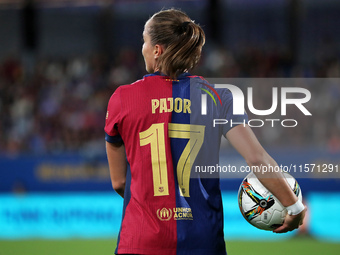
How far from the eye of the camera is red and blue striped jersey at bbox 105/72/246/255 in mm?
2240

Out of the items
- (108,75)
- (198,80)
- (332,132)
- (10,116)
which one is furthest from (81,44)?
(198,80)

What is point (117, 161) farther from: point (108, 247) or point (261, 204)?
point (108, 247)

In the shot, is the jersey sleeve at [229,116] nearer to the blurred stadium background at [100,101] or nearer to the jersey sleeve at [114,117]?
the jersey sleeve at [114,117]

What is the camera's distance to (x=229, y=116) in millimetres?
2277

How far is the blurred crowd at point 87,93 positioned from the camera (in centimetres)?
1158

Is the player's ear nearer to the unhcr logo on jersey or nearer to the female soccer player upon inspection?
the female soccer player

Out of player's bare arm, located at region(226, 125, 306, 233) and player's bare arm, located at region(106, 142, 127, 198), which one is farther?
player's bare arm, located at region(106, 142, 127, 198)

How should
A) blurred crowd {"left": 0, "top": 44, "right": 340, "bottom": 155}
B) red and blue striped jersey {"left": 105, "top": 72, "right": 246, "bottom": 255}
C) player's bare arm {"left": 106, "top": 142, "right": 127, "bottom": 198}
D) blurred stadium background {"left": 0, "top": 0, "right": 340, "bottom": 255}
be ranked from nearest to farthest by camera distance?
red and blue striped jersey {"left": 105, "top": 72, "right": 246, "bottom": 255} < player's bare arm {"left": 106, "top": 142, "right": 127, "bottom": 198} < blurred stadium background {"left": 0, "top": 0, "right": 340, "bottom": 255} < blurred crowd {"left": 0, "top": 44, "right": 340, "bottom": 155}

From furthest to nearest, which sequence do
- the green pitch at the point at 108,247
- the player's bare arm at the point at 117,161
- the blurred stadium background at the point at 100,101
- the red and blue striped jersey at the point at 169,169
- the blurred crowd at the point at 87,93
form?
the blurred crowd at the point at 87,93 → the blurred stadium background at the point at 100,101 → the green pitch at the point at 108,247 → the player's bare arm at the point at 117,161 → the red and blue striped jersey at the point at 169,169

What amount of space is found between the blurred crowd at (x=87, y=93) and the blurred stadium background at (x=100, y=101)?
0.03 m

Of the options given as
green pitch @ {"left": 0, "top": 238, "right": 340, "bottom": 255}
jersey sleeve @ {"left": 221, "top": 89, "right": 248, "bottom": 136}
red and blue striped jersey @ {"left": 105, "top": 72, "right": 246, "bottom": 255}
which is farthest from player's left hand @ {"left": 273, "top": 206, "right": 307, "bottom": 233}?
green pitch @ {"left": 0, "top": 238, "right": 340, "bottom": 255}

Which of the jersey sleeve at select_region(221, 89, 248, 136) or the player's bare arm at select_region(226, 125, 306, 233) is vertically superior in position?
the jersey sleeve at select_region(221, 89, 248, 136)

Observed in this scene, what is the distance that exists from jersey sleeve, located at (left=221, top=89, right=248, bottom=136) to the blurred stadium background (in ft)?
17.4

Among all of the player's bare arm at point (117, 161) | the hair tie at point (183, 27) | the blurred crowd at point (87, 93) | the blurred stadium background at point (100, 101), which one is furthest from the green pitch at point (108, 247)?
the hair tie at point (183, 27)
